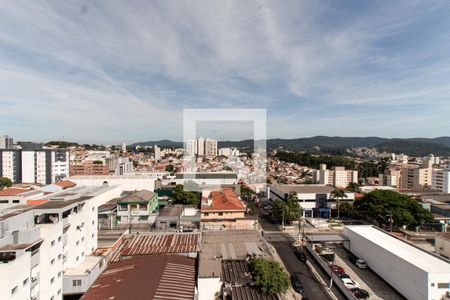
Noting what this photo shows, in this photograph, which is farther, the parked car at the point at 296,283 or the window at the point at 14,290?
the parked car at the point at 296,283

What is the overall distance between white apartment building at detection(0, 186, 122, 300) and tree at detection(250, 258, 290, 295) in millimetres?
6734

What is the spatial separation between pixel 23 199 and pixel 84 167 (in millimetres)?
33173

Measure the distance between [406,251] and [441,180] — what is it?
35.4m

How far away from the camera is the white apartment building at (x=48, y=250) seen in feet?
25.4

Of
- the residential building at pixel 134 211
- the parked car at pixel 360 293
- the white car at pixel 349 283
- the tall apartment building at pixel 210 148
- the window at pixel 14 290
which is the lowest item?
the parked car at pixel 360 293

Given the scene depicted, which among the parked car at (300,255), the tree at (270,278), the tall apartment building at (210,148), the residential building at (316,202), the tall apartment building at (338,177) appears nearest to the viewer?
the tree at (270,278)

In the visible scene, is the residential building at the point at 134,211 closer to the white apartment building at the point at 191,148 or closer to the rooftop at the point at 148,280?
the rooftop at the point at 148,280

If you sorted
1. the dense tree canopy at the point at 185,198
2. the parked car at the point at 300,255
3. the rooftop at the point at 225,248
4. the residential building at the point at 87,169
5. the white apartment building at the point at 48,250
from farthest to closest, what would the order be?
the residential building at the point at 87,169 < the dense tree canopy at the point at 185,198 < the parked car at the point at 300,255 < the rooftop at the point at 225,248 < the white apartment building at the point at 48,250

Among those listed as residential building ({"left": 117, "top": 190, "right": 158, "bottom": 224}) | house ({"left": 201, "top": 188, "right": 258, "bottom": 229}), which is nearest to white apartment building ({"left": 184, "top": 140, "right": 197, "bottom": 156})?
residential building ({"left": 117, "top": 190, "right": 158, "bottom": 224})

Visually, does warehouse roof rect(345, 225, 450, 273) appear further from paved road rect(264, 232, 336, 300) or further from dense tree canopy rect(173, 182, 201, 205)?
dense tree canopy rect(173, 182, 201, 205)

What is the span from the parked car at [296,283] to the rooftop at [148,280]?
4.32m

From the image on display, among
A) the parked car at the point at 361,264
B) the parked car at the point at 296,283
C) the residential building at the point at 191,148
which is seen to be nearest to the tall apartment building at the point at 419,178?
the parked car at the point at 361,264

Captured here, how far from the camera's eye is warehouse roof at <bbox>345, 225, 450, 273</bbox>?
991 centimetres

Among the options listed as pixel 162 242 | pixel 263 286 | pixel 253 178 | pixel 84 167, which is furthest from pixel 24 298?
pixel 84 167
